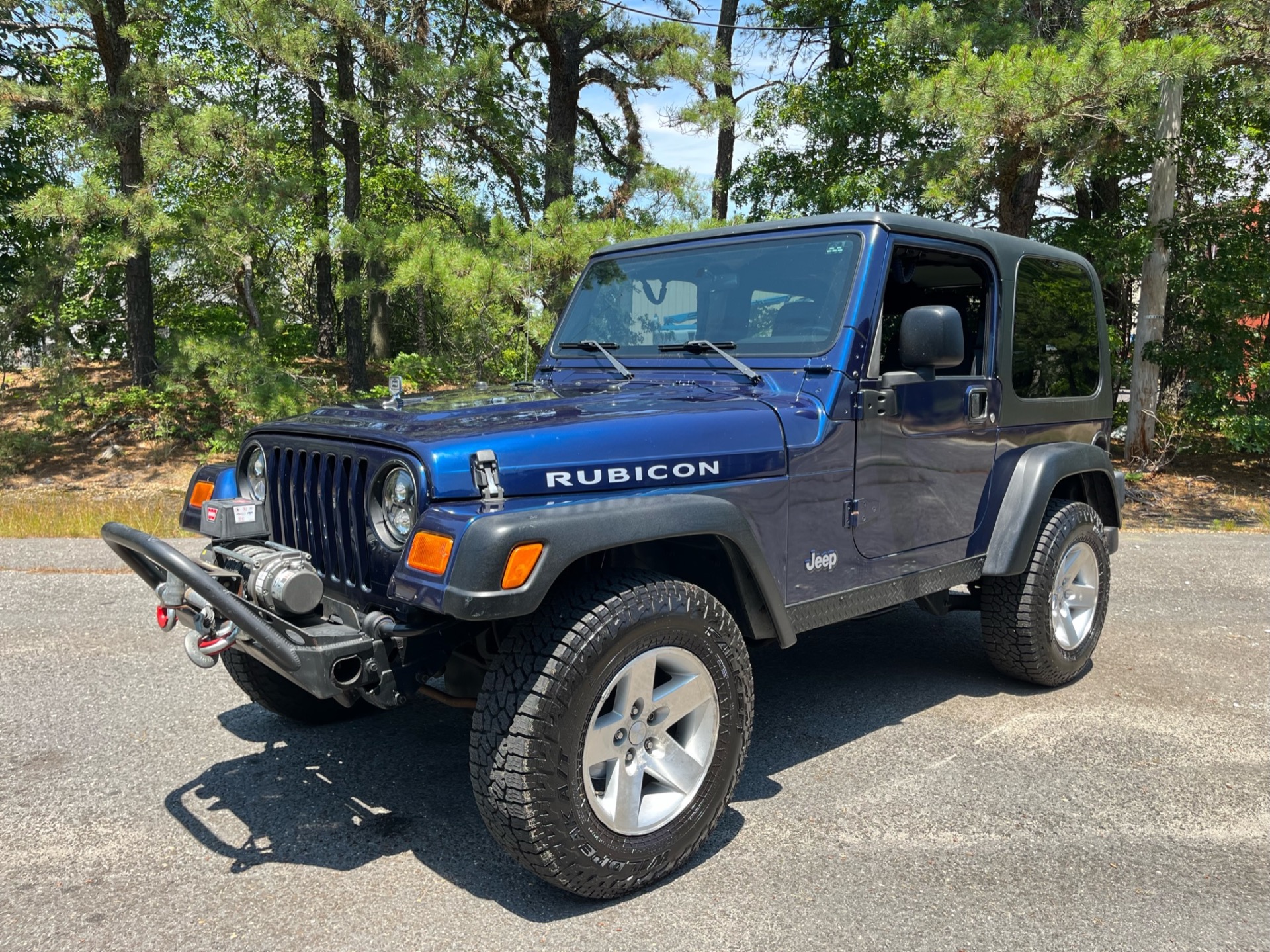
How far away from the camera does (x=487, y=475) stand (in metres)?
2.55

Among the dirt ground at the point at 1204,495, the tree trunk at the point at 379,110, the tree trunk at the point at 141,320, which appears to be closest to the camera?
the dirt ground at the point at 1204,495

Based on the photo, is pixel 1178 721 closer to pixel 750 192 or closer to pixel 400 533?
pixel 400 533

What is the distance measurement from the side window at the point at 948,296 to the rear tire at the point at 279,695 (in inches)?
101

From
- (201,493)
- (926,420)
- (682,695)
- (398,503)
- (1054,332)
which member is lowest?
(682,695)

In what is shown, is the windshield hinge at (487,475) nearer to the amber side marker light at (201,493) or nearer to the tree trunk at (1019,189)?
the amber side marker light at (201,493)

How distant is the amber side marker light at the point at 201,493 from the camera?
11.3ft

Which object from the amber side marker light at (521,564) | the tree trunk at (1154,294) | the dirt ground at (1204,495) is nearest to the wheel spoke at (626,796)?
the amber side marker light at (521,564)

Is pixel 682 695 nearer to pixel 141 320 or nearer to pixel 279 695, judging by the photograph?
pixel 279 695

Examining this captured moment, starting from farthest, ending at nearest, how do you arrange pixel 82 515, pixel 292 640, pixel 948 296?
pixel 82 515
pixel 948 296
pixel 292 640

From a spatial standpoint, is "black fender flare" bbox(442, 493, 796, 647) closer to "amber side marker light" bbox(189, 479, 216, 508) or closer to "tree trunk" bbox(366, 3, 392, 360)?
"amber side marker light" bbox(189, 479, 216, 508)

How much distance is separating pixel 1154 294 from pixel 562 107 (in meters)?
8.21

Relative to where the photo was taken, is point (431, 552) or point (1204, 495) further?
point (1204, 495)

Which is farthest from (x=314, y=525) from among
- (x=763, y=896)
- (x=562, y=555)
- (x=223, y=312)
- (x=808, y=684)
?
(x=223, y=312)

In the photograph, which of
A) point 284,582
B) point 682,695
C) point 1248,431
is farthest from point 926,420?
point 1248,431
